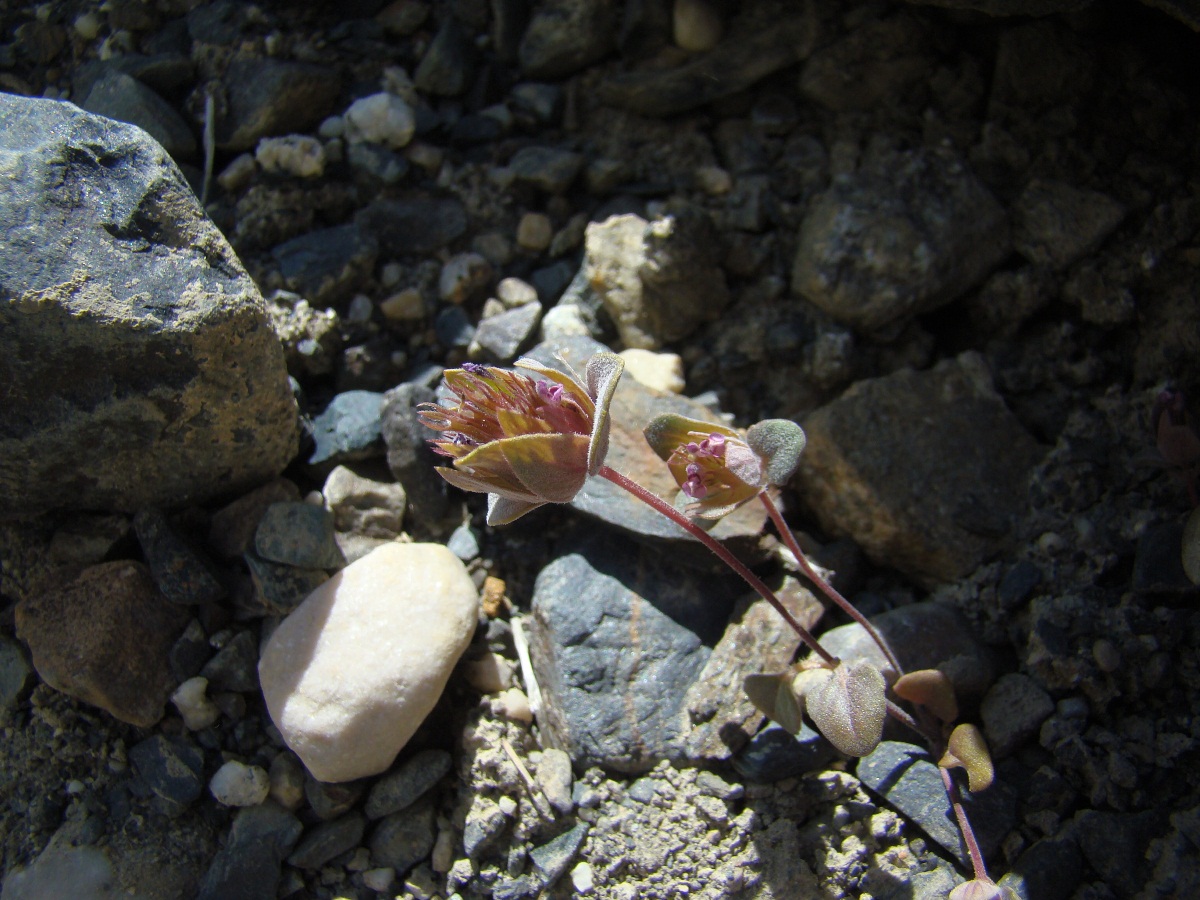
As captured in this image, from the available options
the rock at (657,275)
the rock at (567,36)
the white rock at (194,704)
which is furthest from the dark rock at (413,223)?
the white rock at (194,704)

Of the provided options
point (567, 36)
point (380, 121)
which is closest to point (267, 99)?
point (380, 121)

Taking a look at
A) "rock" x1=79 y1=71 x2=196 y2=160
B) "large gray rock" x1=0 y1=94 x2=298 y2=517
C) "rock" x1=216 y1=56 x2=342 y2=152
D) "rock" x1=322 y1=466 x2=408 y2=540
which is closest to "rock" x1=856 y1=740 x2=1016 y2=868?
"rock" x1=322 y1=466 x2=408 y2=540

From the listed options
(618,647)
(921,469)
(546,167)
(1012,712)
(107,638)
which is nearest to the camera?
(1012,712)

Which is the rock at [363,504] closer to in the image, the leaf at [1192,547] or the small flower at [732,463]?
the small flower at [732,463]

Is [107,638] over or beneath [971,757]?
beneath

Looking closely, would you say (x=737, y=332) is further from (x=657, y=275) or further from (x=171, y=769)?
(x=171, y=769)

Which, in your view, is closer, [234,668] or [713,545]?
[713,545]
